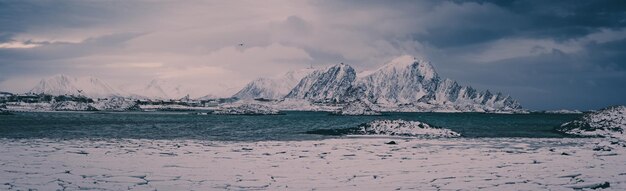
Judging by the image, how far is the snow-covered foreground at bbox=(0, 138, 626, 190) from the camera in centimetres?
1426

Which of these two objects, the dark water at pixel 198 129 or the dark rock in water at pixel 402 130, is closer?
the dark water at pixel 198 129

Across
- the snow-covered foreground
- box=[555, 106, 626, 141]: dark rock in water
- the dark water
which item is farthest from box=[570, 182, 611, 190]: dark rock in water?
box=[555, 106, 626, 141]: dark rock in water

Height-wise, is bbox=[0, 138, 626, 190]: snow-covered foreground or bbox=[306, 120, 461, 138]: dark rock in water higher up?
bbox=[306, 120, 461, 138]: dark rock in water

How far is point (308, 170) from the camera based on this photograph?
58.3ft

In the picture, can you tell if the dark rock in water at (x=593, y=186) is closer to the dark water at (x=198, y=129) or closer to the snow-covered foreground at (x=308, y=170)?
the snow-covered foreground at (x=308, y=170)

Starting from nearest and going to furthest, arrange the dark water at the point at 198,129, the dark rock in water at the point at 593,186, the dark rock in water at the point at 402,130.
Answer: the dark rock in water at the point at 593,186, the dark water at the point at 198,129, the dark rock in water at the point at 402,130

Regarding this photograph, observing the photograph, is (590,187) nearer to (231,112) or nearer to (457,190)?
(457,190)

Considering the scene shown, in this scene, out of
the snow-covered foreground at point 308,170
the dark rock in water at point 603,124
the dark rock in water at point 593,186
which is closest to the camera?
the dark rock in water at point 593,186

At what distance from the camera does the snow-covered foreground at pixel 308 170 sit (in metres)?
14.3

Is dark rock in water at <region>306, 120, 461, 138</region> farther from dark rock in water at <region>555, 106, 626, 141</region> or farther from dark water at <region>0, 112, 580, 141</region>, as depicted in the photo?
dark rock in water at <region>555, 106, 626, 141</region>

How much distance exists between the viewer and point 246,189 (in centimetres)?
1382

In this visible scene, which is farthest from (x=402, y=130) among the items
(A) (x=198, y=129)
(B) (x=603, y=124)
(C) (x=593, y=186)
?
(C) (x=593, y=186)

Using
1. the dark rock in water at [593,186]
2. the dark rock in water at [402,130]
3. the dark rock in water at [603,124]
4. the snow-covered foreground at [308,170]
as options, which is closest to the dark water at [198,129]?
the dark rock in water at [603,124]

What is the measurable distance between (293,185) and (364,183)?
2155mm
